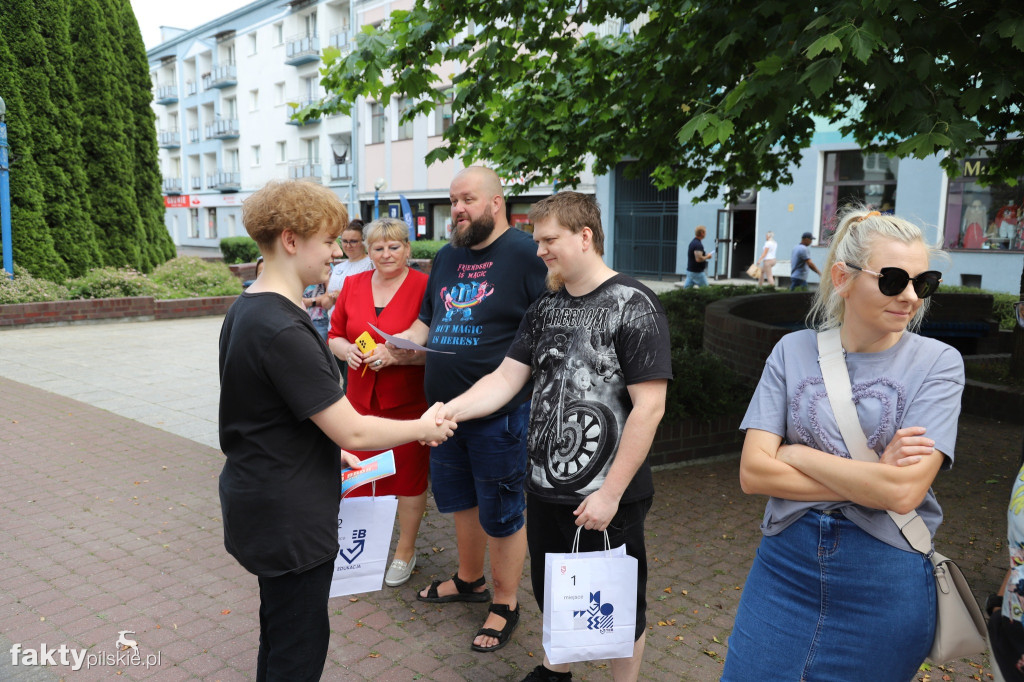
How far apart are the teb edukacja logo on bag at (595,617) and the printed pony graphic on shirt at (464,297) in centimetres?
157

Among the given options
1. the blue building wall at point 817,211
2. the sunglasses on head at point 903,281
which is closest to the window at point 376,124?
the blue building wall at point 817,211

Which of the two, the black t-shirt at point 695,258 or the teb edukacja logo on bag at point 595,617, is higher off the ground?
the black t-shirt at point 695,258

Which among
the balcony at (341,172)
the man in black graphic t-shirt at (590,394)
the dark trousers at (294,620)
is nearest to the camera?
the dark trousers at (294,620)

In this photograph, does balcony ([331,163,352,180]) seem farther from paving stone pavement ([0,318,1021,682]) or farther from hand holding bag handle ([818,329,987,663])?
hand holding bag handle ([818,329,987,663])

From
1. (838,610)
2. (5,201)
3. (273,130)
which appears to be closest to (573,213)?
(838,610)

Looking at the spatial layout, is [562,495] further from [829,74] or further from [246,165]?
[246,165]

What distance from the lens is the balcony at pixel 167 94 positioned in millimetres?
56531

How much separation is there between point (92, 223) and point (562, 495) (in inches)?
783

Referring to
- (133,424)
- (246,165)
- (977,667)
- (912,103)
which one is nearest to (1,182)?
(133,424)

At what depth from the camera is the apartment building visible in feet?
121

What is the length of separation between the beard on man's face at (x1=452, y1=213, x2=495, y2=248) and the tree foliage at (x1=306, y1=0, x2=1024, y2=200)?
1.59 metres

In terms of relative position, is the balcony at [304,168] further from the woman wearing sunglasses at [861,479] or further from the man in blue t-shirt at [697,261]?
the woman wearing sunglasses at [861,479]

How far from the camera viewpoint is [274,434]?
7.35 ft

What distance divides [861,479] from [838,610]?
0.39 m
